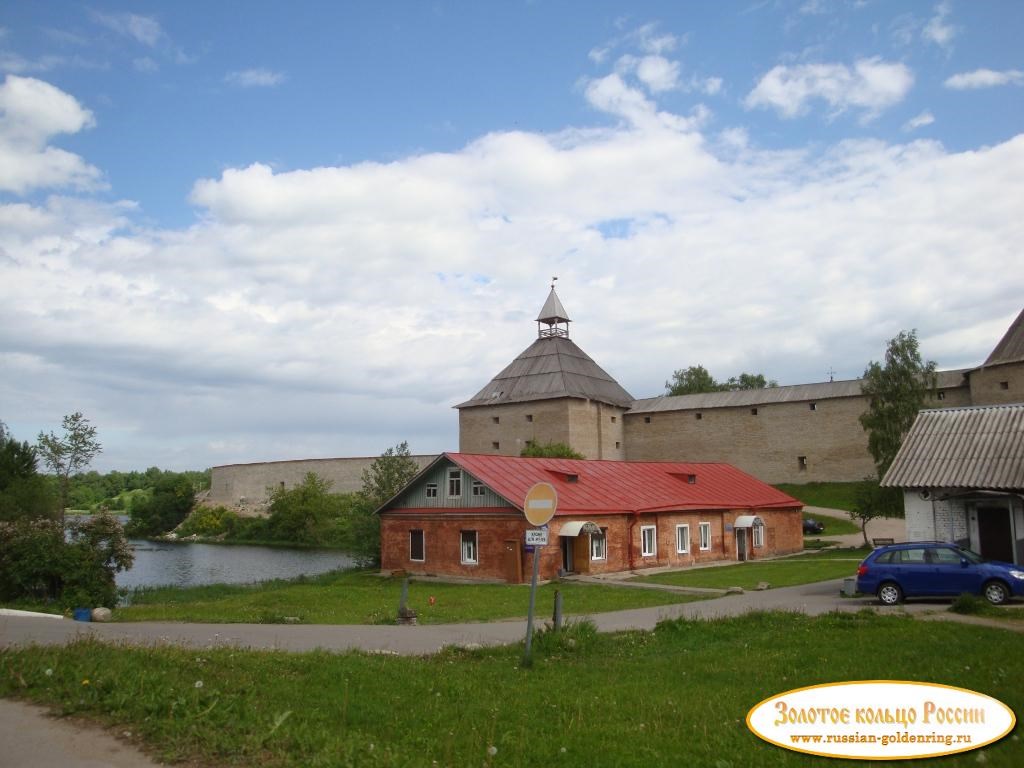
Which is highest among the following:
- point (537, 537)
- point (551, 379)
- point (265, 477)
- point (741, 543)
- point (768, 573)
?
point (551, 379)

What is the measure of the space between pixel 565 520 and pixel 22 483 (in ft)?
104

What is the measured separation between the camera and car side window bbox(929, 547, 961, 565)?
56.0 feet

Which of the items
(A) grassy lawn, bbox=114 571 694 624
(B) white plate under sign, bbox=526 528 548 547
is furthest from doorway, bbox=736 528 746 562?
(B) white plate under sign, bbox=526 528 548 547

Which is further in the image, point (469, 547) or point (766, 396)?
point (766, 396)

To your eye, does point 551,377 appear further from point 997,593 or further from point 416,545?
point 997,593

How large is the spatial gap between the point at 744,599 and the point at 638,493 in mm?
12825

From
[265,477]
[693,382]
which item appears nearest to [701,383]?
[693,382]

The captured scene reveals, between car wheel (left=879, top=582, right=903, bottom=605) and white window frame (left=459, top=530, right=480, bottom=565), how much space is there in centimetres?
1453

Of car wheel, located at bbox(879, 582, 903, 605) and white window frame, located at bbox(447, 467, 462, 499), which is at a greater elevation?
white window frame, located at bbox(447, 467, 462, 499)

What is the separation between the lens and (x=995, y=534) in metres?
20.4

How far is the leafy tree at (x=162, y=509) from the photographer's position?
78.9 metres

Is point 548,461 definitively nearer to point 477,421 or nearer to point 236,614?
point 236,614

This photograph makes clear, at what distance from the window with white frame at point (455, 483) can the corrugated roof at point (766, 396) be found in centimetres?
3443

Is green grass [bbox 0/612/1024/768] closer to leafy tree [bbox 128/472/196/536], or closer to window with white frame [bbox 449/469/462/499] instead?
window with white frame [bbox 449/469/462/499]
